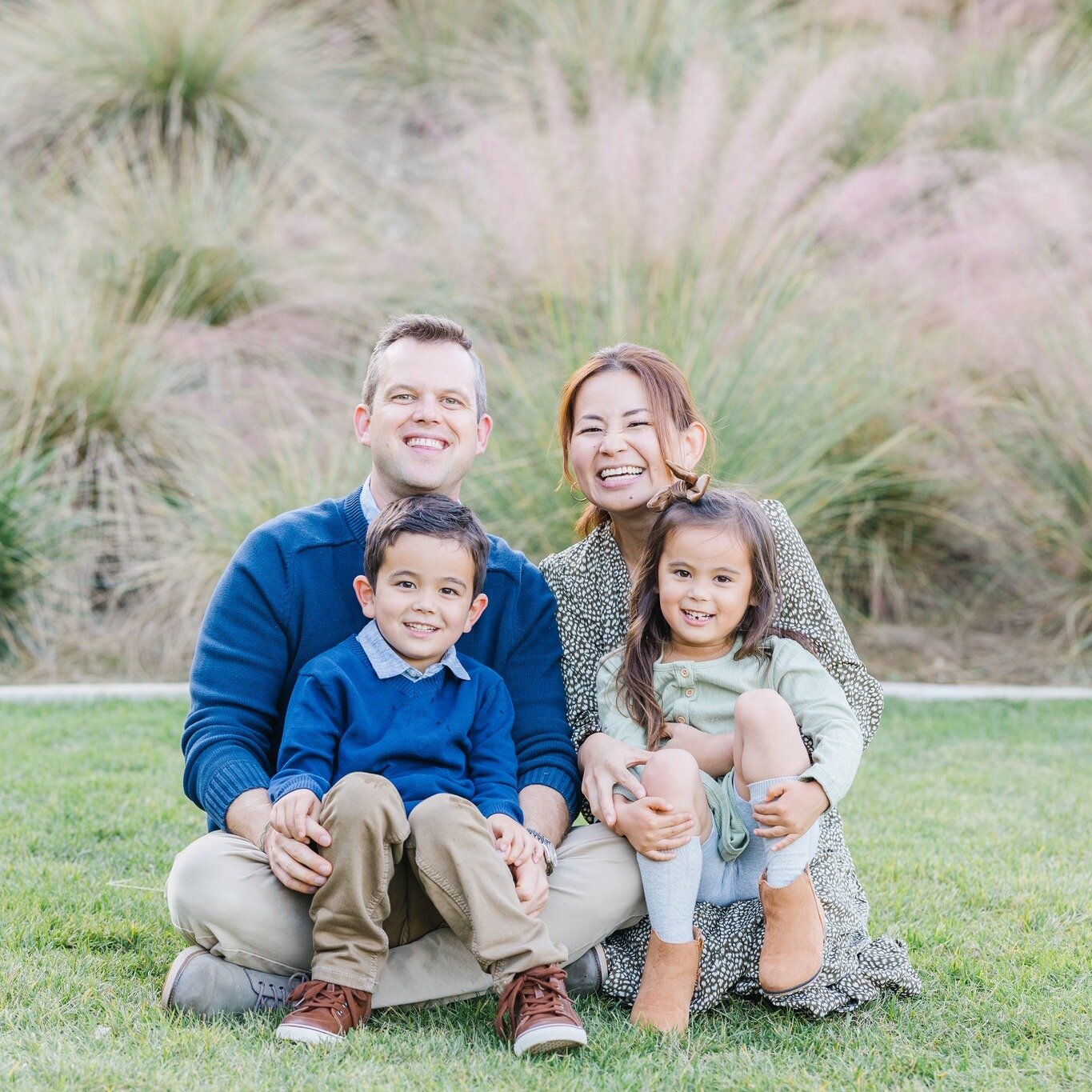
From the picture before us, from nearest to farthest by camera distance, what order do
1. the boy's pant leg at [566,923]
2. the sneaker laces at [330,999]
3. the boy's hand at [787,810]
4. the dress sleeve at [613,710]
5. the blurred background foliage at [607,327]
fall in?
1. the sneaker laces at [330,999]
2. the boy's hand at [787,810]
3. the boy's pant leg at [566,923]
4. the dress sleeve at [613,710]
5. the blurred background foliage at [607,327]

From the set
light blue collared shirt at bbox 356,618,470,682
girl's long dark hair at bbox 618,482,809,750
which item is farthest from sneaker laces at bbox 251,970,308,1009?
girl's long dark hair at bbox 618,482,809,750

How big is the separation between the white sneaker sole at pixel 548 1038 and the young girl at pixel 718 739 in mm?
209

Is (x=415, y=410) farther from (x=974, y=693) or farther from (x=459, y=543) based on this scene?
(x=974, y=693)

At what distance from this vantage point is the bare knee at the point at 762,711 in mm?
2465

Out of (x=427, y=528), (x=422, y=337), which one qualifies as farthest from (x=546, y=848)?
(x=422, y=337)

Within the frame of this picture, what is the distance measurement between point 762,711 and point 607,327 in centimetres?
314

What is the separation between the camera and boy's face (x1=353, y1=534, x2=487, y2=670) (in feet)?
8.32

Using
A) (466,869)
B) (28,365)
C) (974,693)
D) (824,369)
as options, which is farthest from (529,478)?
(466,869)

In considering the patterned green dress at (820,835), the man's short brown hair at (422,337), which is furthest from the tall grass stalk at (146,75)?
the patterned green dress at (820,835)

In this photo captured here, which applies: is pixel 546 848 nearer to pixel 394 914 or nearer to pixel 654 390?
pixel 394 914

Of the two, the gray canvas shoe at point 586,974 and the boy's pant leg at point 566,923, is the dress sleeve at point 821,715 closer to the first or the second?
the boy's pant leg at point 566,923

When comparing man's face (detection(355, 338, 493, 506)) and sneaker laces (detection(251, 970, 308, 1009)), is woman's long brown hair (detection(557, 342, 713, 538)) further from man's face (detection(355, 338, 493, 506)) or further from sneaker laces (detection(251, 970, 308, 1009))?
sneaker laces (detection(251, 970, 308, 1009))

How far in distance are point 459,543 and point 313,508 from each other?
16.4 inches

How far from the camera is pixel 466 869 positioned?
7.61ft
